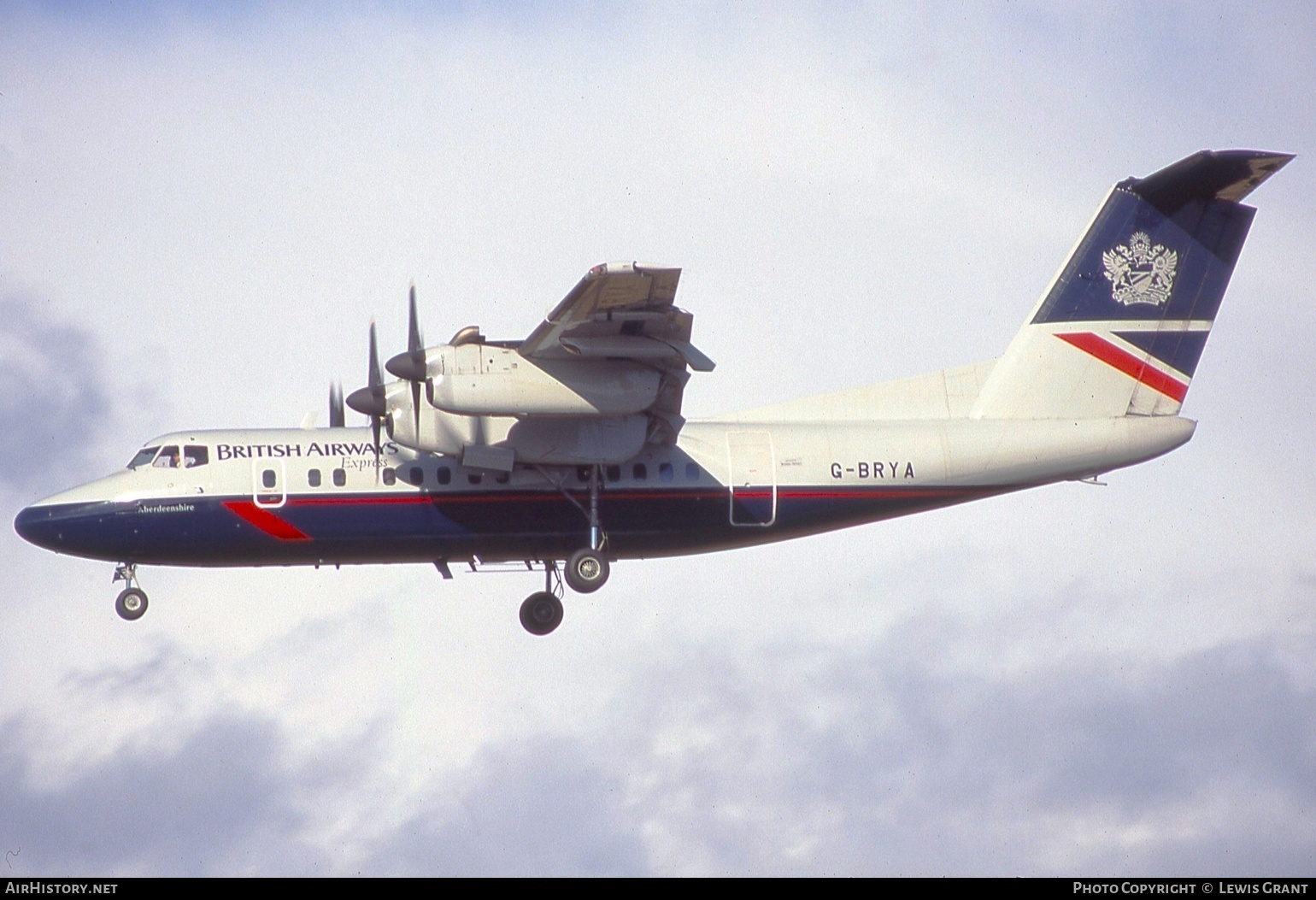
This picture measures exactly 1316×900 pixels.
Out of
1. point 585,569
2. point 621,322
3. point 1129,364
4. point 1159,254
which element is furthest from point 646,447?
point 1159,254

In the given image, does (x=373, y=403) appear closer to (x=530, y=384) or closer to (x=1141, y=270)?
(x=530, y=384)

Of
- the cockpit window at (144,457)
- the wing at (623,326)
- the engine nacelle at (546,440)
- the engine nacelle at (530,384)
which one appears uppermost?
the wing at (623,326)

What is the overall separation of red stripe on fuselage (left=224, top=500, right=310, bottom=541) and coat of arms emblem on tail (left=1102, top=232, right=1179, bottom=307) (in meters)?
12.8

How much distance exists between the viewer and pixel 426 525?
83.6 ft

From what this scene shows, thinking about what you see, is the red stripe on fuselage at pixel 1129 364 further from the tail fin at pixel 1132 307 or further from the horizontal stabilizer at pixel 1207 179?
the horizontal stabilizer at pixel 1207 179

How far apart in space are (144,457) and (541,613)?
242 inches

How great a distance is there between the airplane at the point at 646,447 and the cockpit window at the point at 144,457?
3 cm

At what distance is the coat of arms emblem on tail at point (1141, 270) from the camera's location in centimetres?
2736

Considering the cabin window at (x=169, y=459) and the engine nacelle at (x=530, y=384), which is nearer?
the engine nacelle at (x=530, y=384)

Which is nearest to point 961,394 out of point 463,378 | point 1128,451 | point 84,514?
point 1128,451

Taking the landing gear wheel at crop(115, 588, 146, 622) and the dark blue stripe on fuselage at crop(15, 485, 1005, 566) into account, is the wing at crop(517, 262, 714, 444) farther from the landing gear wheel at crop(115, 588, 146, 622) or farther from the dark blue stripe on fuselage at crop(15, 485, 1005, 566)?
the landing gear wheel at crop(115, 588, 146, 622)

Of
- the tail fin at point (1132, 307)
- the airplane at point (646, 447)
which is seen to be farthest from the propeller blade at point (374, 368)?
the tail fin at point (1132, 307)

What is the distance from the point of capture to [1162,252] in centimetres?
2738

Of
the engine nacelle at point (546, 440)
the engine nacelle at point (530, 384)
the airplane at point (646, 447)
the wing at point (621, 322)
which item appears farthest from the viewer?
the engine nacelle at point (546, 440)
